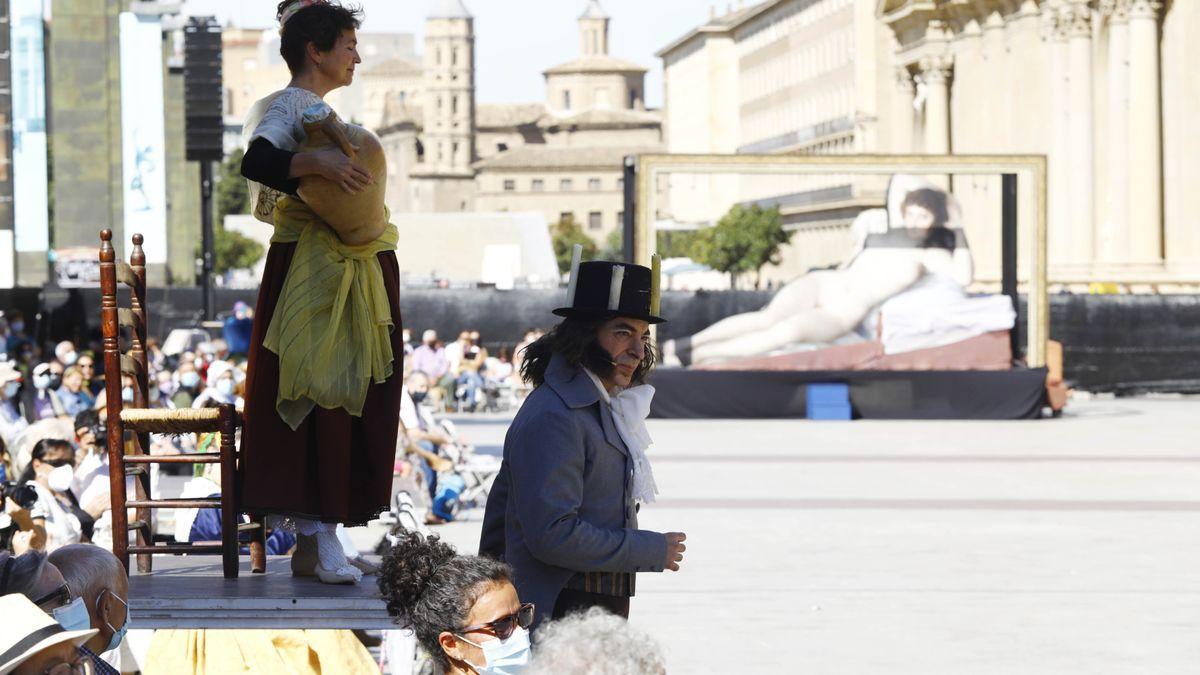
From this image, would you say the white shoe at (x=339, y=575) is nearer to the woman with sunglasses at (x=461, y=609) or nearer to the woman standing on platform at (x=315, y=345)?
the woman standing on platform at (x=315, y=345)

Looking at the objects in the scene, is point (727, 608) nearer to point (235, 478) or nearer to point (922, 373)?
point (235, 478)

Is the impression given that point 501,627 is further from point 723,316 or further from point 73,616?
point 723,316

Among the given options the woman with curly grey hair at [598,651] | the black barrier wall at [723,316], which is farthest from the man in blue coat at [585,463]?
the black barrier wall at [723,316]

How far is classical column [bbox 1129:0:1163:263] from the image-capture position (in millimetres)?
43656

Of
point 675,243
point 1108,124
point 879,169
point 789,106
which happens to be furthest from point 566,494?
point 789,106

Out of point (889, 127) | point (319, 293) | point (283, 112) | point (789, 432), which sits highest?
point (889, 127)

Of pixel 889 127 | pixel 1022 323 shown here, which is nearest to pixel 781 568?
pixel 1022 323

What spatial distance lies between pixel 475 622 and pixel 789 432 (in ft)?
74.5

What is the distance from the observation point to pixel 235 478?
5.74 meters

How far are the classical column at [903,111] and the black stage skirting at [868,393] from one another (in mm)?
36711

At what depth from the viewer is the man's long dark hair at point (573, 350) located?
5.23 m

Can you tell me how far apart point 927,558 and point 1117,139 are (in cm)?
3379

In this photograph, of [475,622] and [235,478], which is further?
[235,478]

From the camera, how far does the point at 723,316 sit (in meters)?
30.5
